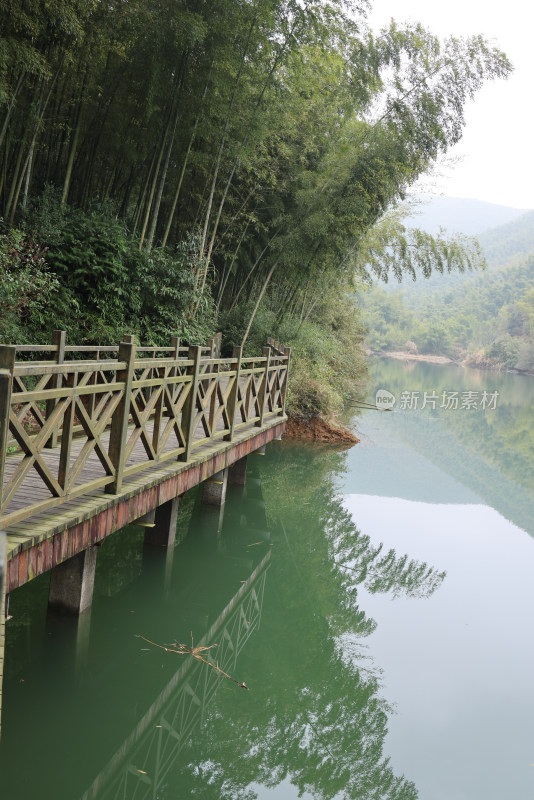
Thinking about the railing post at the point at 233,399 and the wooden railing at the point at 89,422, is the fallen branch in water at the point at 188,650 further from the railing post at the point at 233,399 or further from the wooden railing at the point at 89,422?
the railing post at the point at 233,399

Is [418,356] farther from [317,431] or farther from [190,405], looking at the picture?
[190,405]

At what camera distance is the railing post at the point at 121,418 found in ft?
13.9

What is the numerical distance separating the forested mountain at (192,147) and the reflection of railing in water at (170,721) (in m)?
4.33

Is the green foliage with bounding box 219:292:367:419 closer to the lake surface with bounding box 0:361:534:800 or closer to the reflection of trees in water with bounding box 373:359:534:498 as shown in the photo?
the reflection of trees in water with bounding box 373:359:534:498

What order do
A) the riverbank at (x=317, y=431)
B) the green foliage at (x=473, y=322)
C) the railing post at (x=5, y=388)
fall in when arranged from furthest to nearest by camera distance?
the green foliage at (x=473, y=322)
the riverbank at (x=317, y=431)
the railing post at (x=5, y=388)

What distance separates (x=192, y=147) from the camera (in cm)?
1073

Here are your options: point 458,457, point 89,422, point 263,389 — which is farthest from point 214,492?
point 458,457

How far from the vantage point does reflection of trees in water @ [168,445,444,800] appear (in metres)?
3.93

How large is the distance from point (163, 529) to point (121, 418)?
8.07 feet

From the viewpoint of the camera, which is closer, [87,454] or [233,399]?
[87,454]

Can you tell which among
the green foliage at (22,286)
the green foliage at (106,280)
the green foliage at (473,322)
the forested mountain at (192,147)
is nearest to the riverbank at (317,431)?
the forested mountain at (192,147)

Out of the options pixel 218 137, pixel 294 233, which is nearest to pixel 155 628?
pixel 218 137

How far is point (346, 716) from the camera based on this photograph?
15.1 ft

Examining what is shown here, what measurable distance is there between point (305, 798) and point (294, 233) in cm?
1017
